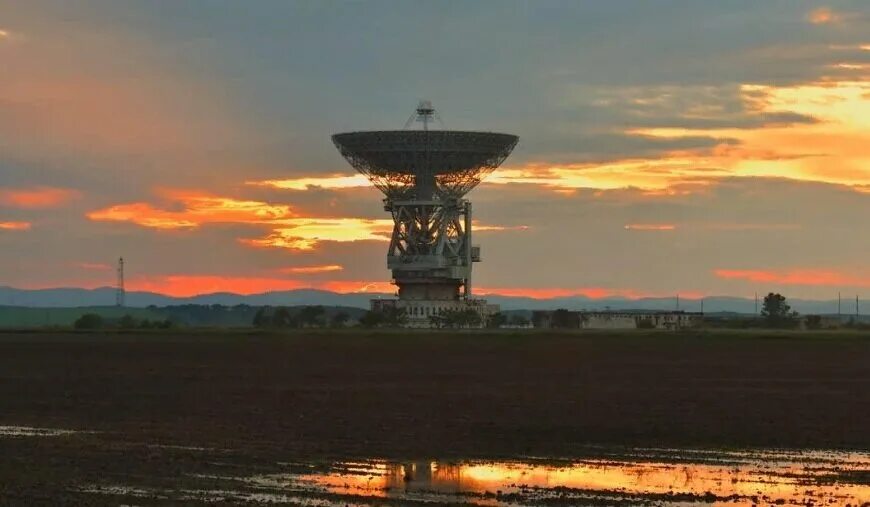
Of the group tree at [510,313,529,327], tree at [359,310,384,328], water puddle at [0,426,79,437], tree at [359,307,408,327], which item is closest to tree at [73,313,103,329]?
tree at [359,310,384,328]

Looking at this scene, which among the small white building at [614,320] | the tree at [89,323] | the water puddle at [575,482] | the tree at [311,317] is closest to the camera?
the water puddle at [575,482]

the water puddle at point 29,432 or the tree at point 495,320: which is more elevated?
the tree at point 495,320

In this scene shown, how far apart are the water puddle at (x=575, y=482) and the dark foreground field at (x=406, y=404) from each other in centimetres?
221

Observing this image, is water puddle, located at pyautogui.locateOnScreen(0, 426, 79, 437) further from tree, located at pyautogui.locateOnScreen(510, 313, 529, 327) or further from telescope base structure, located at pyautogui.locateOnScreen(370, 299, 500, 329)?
tree, located at pyautogui.locateOnScreen(510, 313, 529, 327)

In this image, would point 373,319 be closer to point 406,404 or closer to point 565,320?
point 565,320

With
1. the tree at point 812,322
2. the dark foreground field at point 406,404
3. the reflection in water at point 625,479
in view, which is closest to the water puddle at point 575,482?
the reflection in water at point 625,479

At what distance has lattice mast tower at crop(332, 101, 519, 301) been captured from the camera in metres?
142

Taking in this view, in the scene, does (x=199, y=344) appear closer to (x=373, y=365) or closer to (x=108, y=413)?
(x=373, y=365)

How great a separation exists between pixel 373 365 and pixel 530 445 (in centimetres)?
3839

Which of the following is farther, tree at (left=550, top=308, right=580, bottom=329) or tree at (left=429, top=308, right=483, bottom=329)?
tree at (left=550, top=308, right=580, bottom=329)

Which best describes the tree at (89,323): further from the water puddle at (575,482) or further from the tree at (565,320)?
the water puddle at (575,482)

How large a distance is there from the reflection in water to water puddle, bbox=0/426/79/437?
10.1m

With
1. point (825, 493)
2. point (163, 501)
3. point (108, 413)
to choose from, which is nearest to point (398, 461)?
point (163, 501)

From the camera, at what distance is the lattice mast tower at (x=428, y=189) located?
5600 inches
